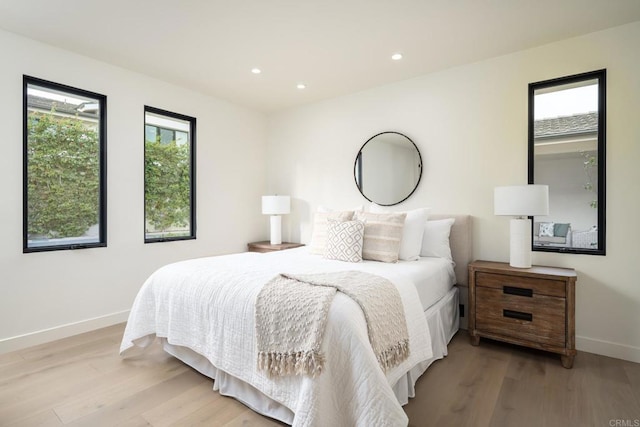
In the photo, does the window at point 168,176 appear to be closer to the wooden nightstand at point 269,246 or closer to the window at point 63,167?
the window at point 63,167

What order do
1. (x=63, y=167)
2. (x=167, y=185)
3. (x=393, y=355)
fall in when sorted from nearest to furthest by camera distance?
(x=393, y=355) < (x=63, y=167) < (x=167, y=185)

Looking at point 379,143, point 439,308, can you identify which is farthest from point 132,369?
point 379,143

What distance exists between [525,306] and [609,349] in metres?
0.79

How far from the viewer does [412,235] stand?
2979mm

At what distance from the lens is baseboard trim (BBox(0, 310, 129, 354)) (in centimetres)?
269

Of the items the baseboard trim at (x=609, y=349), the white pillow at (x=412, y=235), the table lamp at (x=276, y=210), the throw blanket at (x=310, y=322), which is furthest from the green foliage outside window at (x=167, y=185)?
the baseboard trim at (x=609, y=349)

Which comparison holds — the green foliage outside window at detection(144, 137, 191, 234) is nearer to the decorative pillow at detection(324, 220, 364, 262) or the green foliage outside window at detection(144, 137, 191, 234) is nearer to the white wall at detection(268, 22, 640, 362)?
the white wall at detection(268, 22, 640, 362)

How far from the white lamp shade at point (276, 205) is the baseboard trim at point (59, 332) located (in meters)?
1.96

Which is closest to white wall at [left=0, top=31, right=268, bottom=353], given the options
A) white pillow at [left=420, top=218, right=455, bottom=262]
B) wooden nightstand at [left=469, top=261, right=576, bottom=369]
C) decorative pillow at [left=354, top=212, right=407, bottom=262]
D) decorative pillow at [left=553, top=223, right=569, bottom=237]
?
decorative pillow at [left=354, top=212, right=407, bottom=262]

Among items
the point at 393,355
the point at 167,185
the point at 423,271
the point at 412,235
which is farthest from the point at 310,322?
the point at 167,185

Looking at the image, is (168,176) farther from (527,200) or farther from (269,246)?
(527,200)

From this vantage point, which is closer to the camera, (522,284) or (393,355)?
(393,355)

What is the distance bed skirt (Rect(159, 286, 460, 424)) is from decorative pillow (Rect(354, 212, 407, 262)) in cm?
55

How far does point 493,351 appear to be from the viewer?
2.65 m
